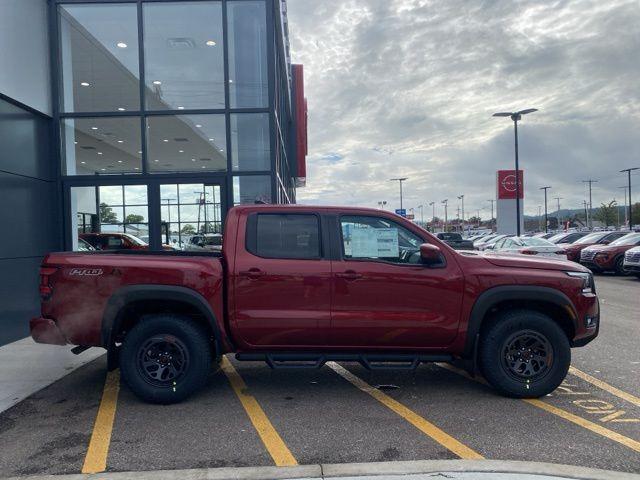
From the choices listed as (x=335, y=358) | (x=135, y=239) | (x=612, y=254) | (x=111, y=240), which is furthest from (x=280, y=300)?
(x=612, y=254)

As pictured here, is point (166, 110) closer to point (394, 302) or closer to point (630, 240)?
point (394, 302)

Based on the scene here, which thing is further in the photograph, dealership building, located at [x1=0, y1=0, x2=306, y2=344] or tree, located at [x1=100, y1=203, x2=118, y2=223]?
tree, located at [x1=100, y1=203, x2=118, y2=223]

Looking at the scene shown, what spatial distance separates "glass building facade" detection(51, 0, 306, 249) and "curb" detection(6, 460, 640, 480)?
6.81 meters

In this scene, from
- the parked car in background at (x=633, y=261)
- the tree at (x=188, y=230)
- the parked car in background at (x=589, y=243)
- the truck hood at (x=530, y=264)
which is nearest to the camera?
the truck hood at (x=530, y=264)

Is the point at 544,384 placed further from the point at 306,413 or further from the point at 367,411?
the point at 306,413

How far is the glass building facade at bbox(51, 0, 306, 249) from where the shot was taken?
1005 cm

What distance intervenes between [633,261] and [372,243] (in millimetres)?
13742

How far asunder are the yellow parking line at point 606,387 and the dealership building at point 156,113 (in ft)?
20.1

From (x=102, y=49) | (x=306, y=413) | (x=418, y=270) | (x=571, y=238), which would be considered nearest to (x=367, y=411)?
(x=306, y=413)

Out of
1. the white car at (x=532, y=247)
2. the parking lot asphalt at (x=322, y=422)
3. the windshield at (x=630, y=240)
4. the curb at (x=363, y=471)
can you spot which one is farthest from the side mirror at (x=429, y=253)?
the windshield at (x=630, y=240)

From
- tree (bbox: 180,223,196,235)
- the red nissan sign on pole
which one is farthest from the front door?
the red nissan sign on pole

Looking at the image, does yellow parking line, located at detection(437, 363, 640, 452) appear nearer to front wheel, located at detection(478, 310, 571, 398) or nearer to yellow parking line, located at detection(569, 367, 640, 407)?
front wheel, located at detection(478, 310, 571, 398)

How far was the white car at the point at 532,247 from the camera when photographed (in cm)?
1650

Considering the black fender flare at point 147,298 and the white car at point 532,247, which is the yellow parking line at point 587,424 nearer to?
the black fender flare at point 147,298
